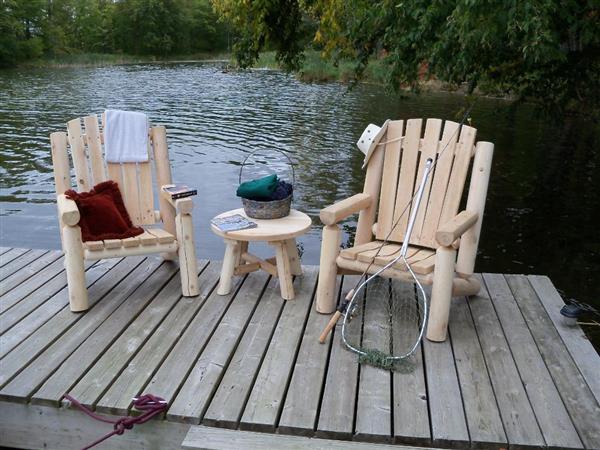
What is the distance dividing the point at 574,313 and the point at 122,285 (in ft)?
7.92

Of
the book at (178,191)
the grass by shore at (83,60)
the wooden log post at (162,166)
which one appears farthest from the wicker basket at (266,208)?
the grass by shore at (83,60)

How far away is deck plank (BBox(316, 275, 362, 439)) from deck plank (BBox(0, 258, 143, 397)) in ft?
4.20

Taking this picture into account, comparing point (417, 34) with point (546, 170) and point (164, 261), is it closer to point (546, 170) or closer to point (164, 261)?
point (164, 261)

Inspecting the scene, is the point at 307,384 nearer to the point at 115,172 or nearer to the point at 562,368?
the point at 562,368

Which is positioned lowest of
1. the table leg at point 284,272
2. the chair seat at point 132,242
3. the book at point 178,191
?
the table leg at point 284,272

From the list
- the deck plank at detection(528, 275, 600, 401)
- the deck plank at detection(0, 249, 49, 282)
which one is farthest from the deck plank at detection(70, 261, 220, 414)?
the deck plank at detection(528, 275, 600, 401)

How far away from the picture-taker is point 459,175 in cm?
311

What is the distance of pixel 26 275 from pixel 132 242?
89cm

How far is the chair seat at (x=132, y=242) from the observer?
299 centimetres

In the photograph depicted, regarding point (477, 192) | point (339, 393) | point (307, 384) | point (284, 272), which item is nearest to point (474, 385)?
point (339, 393)

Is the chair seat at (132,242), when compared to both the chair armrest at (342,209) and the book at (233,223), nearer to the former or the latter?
the book at (233,223)

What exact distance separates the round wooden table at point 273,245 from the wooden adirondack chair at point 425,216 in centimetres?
25

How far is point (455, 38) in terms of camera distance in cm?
459

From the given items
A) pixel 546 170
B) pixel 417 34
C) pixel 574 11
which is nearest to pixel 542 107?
pixel 546 170
